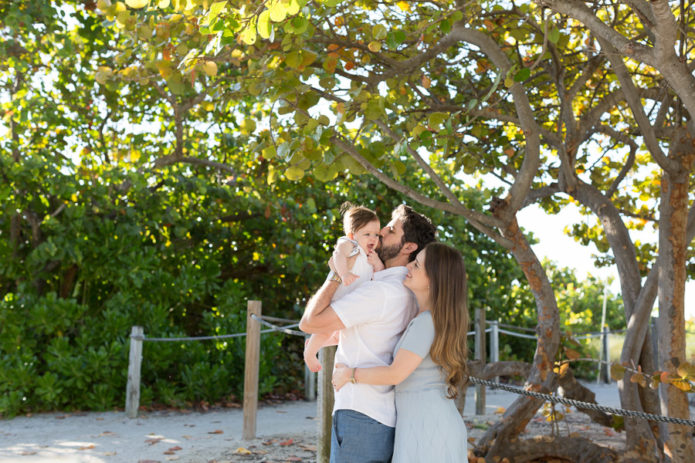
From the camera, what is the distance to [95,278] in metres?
9.22

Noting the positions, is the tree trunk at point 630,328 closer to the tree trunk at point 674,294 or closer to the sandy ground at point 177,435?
the tree trunk at point 674,294

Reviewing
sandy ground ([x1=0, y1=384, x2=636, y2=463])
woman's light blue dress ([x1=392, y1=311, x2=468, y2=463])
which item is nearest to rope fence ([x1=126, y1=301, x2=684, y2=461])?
sandy ground ([x1=0, y1=384, x2=636, y2=463])

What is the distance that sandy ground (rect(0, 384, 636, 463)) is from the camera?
18.9 feet

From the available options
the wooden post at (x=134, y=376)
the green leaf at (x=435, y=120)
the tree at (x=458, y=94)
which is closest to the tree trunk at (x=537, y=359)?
the tree at (x=458, y=94)

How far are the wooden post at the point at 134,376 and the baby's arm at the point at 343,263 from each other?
610cm

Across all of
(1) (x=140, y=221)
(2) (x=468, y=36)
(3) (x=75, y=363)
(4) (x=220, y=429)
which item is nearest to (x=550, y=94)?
(2) (x=468, y=36)

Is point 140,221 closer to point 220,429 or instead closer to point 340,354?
point 220,429

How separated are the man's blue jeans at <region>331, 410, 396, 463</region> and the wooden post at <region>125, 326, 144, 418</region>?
602 cm

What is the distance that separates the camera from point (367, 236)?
280 cm

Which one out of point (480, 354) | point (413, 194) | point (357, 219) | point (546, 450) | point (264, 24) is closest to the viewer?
point (264, 24)

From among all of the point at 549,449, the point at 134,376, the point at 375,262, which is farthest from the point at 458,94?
the point at 134,376

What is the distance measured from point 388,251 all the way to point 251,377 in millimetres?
4059

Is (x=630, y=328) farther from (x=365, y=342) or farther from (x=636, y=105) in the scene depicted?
(x=365, y=342)

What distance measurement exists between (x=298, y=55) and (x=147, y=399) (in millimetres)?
5952
